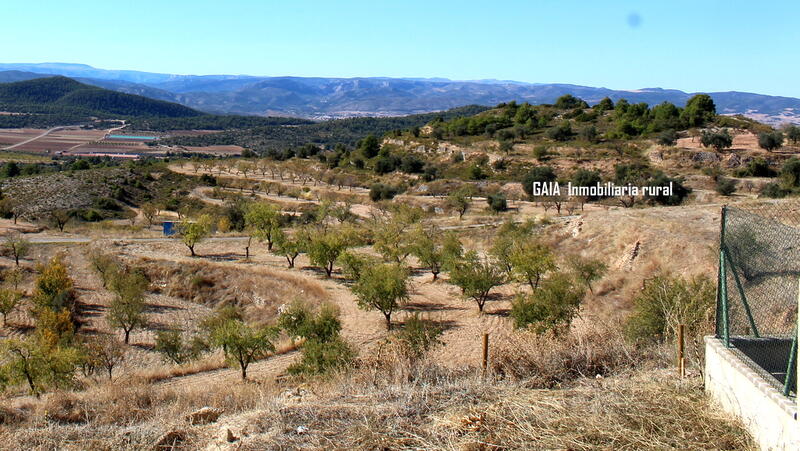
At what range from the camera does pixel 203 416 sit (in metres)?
6.22

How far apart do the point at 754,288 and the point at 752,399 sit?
1.59m

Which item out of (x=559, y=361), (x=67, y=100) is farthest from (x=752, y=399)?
(x=67, y=100)

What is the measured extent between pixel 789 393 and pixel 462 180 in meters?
51.5

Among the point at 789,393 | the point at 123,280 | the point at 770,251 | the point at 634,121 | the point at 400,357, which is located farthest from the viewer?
the point at 634,121

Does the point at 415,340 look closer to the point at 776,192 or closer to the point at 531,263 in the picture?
the point at 531,263

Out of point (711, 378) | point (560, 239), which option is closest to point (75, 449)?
point (711, 378)

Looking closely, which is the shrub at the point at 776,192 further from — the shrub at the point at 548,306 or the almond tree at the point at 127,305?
the almond tree at the point at 127,305

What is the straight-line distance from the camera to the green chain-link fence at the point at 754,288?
5582 millimetres

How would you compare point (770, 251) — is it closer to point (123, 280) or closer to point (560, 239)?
point (560, 239)

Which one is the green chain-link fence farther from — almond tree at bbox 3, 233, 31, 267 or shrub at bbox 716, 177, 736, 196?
shrub at bbox 716, 177, 736, 196

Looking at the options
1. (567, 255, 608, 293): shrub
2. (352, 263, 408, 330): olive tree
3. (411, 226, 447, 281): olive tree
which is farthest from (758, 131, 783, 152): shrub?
(352, 263, 408, 330): olive tree

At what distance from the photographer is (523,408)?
533 centimetres

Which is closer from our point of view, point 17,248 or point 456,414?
point 456,414

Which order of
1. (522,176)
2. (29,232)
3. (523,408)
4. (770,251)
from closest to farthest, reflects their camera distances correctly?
(523,408) → (770,251) → (29,232) → (522,176)
